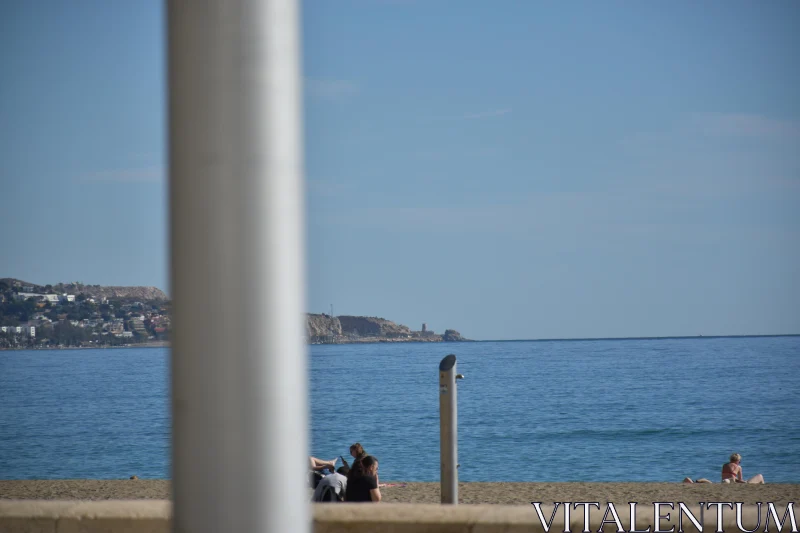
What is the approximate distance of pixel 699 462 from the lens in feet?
117

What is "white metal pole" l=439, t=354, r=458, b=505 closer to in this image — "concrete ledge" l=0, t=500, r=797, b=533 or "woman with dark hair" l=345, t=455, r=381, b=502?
"woman with dark hair" l=345, t=455, r=381, b=502

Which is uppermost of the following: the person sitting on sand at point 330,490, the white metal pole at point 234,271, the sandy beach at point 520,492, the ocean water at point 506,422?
the white metal pole at point 234,271

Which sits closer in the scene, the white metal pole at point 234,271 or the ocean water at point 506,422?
the white metal pole at point 234,271

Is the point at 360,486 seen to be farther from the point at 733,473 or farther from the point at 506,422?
the point at 506,422

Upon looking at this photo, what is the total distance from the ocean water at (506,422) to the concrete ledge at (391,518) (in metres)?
28.2

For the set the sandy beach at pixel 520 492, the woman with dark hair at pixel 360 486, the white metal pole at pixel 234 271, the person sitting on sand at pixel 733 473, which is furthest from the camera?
the person sitting on sand at pixel 733 473

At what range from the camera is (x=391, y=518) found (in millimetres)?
3004

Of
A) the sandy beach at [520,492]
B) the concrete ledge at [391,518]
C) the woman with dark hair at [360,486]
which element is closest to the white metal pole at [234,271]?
the concrete ledge at [391,518]

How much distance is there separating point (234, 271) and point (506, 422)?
5101cm

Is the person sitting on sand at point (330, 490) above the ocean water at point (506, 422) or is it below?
above

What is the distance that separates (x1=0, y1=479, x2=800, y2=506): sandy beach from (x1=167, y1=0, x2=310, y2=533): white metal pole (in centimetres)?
1146

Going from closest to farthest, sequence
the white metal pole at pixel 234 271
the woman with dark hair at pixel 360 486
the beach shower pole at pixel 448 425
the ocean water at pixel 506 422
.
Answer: the white metal pole at pixel 234 271
the beach shower pole at pixel 448 425
the woman with dark hair at pixel 360 486
the ocean water at pixel 506 422

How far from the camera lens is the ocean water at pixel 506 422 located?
35562 millimetres

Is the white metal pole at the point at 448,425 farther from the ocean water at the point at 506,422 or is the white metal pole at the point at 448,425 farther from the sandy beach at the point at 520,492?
the ocean water at the point at 506,422
